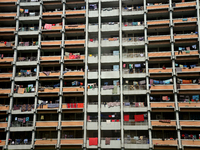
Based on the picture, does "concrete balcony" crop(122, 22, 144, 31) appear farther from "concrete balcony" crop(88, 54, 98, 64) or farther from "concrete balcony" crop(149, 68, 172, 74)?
"concrete balcony" crop(149, 68, 172, 74)

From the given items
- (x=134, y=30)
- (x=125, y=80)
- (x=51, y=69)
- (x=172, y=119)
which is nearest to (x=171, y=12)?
(x=134, y=30)

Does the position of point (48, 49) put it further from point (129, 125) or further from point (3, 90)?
point (129, 125)

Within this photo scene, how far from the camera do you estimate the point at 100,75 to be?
34.0 meters

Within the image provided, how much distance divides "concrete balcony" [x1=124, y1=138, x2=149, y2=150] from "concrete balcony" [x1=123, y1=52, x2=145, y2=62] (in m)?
12.3

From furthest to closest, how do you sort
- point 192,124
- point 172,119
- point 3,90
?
1. point 3,90
2. point 172,119
3. point 192,124

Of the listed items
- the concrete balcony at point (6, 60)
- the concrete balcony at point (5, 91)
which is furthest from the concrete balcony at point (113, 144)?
the concrete balcony at point (6, 60)

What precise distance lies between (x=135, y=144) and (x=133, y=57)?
13502 mm

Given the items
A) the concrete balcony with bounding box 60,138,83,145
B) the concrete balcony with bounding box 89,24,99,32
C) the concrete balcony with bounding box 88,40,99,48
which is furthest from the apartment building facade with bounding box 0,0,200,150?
the concrete balcony with bounding box 89,24,99,32

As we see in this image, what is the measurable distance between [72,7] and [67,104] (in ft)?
59.3

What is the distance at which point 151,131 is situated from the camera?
104 feet

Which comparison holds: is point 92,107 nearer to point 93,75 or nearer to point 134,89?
point 93,75

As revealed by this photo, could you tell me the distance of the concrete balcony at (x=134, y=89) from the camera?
32.8 m

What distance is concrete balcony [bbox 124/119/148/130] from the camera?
31.3 metres

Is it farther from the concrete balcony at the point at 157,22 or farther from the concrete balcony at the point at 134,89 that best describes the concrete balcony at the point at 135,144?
the concrete balcony at the point at 157,22
